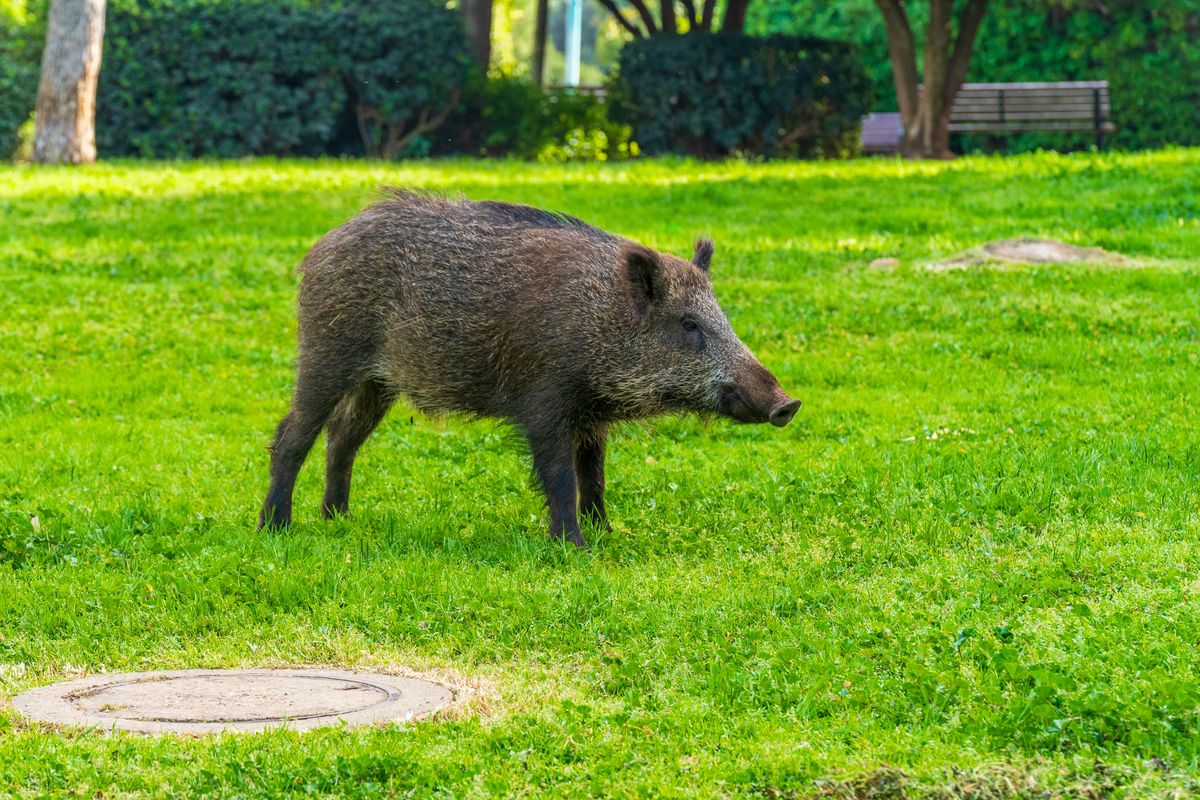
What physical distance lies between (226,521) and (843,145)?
1936cm

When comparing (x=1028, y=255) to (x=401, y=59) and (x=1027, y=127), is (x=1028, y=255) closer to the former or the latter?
(x=401, y=59)

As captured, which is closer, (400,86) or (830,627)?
(830,627)

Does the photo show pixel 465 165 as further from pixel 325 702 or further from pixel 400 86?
pixel 325 702

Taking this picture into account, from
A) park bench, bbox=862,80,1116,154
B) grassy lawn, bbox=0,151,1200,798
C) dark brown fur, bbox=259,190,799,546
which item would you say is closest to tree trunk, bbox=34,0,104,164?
grassy lawn, bbox=0,151,1200,798

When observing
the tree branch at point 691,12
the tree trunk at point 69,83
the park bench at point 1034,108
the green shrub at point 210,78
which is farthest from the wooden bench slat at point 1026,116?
the tree trunk at point 69,83

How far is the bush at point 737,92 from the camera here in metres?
25.1

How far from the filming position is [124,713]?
5891mm

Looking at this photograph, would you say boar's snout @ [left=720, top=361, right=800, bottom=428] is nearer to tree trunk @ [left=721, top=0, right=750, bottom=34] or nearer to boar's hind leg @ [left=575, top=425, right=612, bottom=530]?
boar's hind leg @ [left=575, top=425, right=612, bottom=530]

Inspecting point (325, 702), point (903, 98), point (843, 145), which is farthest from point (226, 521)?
point (843, 145)

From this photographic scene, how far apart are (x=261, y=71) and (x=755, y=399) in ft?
62.9

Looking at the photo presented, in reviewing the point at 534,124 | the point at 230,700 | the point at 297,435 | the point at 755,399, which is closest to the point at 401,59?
the point at 534,124

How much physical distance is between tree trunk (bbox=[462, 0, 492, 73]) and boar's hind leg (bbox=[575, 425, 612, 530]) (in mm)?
18983

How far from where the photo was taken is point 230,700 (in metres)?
6.08

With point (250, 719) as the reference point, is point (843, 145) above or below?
above
